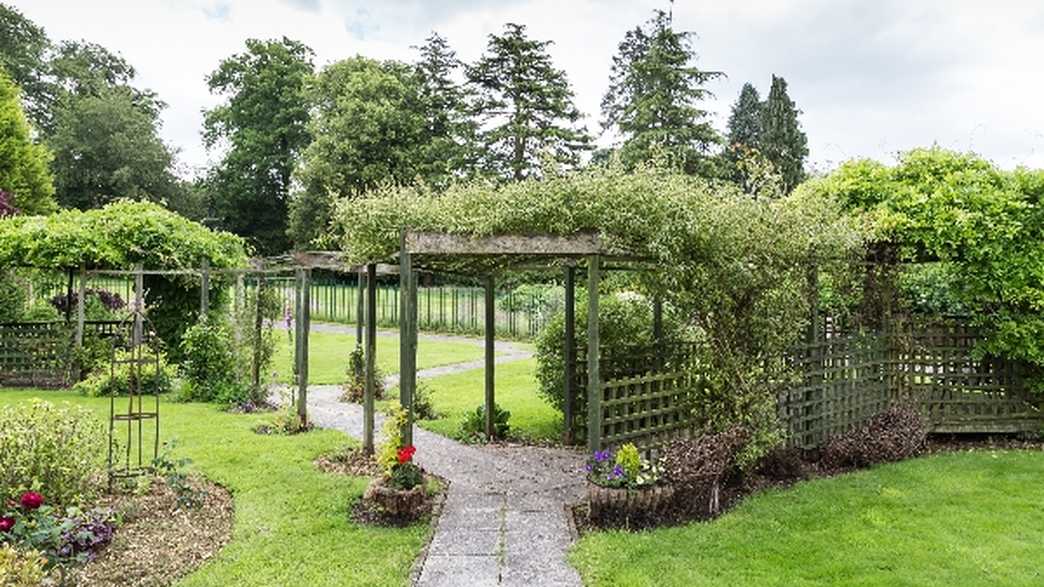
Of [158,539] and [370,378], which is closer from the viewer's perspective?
[158,539]

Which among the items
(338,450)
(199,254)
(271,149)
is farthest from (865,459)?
(271,149)

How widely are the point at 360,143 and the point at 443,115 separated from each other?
12.9 feet

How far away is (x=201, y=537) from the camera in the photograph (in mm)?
5309

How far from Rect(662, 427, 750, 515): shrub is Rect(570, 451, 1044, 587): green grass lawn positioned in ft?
0.59

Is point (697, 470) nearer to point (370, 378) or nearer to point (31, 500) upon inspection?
point (370, 378)

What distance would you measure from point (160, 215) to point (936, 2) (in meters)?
13.5

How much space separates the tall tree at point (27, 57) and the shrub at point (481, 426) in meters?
35.3

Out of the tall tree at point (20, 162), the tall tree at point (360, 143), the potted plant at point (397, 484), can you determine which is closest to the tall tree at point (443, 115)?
the tall tree at point (360, 143)

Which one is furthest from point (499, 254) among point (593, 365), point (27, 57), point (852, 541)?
point (27, 57)

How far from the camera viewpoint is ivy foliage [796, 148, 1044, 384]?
8.23 meters

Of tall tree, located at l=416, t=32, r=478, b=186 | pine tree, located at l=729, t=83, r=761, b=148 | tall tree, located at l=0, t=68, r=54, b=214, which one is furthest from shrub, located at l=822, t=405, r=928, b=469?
pine tree, located at l=729, t=83, r=761, b=148

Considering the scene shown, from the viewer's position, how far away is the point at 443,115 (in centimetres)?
3055

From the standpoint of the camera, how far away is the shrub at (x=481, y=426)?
29.3 ft

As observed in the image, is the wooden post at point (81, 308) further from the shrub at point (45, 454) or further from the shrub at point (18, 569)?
the shrub at point (18, 569)
